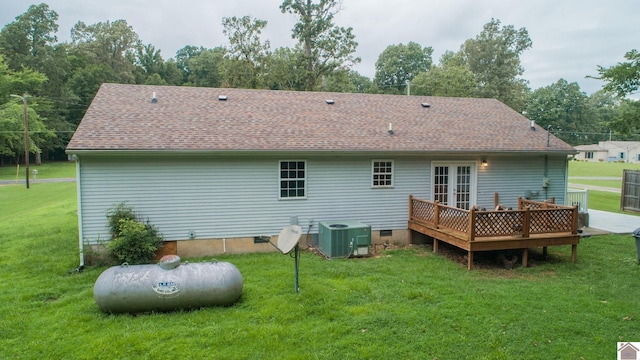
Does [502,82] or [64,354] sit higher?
[502,82]

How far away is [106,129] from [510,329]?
31.9 feet

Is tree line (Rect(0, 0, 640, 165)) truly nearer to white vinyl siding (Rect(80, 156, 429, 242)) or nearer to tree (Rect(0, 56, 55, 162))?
tree (Rect(0, 56, 55, 162))

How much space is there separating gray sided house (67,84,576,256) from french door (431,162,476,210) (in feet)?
0.11

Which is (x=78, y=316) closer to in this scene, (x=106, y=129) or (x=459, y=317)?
(x=106, y=129)

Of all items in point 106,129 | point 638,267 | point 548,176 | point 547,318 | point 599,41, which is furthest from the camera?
point 599,41

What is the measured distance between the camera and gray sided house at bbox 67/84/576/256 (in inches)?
368

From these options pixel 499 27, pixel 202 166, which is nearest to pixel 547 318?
pixel 202 166

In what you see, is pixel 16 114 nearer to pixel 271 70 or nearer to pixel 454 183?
pixel 271 70

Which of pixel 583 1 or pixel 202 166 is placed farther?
pixel 583 1

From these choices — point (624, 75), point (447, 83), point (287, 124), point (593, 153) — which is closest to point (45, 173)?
point (287, 124)

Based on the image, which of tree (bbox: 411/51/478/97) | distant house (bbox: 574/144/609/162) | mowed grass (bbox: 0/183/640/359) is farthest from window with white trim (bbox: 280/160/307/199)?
distant house (bbox: 574/144/609/162)

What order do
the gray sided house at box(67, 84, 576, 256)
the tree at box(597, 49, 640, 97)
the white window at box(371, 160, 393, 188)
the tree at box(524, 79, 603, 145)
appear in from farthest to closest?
the tree at box(524, 79, 603, 145) → the tree at box(597, 49, 640, 97) → the white window at box(371, 160, 393, 188) → the gray sided house at box(67, 84, 576, 256)

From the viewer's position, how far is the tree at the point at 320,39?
28953mm

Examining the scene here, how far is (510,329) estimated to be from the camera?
559 cm
